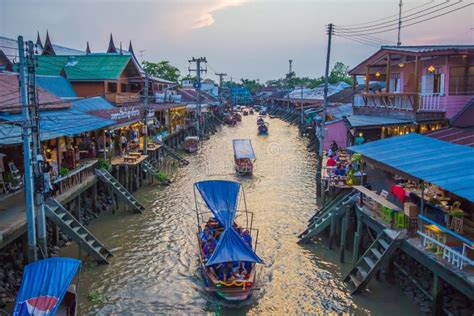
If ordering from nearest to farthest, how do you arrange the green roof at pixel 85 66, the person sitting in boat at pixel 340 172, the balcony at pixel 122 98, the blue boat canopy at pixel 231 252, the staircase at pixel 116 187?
the blue boat canopy at pixel 231 252
the person sitting in boat at pixel 340 172
the staircase at pixel 116 187
the balcony at pixel 122 98
the green roof at pixel 85 66

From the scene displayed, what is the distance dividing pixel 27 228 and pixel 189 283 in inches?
239

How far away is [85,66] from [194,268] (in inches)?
1142

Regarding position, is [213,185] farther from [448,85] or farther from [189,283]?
[448,85]

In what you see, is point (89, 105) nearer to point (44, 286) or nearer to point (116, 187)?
point (116, 187)

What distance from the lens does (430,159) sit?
15469mm

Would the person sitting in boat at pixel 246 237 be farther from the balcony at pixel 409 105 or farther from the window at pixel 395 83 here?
the window at pixel 395 83

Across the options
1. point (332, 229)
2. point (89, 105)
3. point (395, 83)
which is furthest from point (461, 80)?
point (89, 105)

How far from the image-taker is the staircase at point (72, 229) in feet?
56.4

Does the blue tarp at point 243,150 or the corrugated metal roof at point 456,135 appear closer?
the corrugated metal roof at point 456,135

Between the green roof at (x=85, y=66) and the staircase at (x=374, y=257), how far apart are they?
30.7 meters

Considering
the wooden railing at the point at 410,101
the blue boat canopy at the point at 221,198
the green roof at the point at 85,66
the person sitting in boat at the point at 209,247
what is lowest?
the person sitting in boat at the point at 209,247

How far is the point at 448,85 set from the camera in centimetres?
2219

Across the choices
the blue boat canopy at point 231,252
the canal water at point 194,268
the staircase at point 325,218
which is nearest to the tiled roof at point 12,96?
the canal water at point 194,268

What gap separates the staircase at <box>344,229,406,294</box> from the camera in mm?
14273
